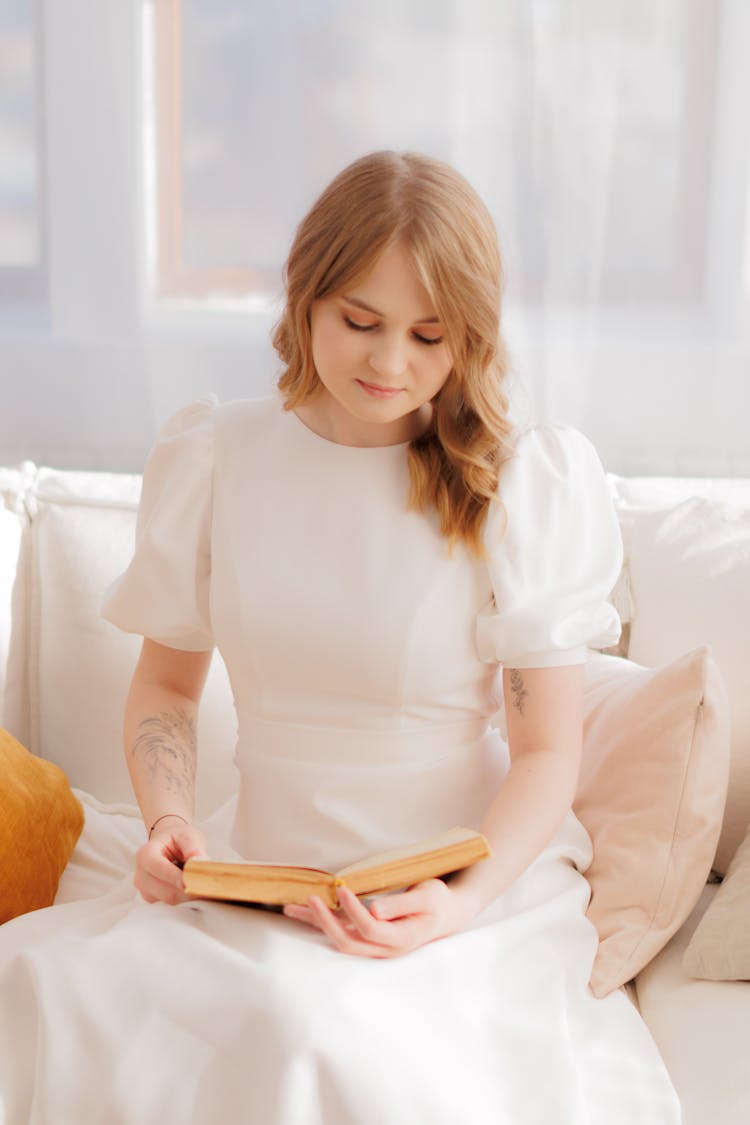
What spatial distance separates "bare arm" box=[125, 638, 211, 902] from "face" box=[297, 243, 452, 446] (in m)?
0.39

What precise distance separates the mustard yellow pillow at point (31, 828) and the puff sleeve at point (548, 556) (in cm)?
60

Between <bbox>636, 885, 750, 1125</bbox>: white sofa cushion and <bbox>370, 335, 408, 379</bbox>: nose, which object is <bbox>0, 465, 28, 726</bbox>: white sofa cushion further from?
<bbox>636, 885, 750, 1125</bbox>: white sofa cushion

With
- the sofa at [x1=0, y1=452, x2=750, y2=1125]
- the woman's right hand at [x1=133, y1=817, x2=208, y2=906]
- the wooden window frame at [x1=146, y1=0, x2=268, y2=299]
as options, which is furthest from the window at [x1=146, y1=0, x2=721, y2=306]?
the woman's right hand at [x1=133, y1=817, x2=208, y2=906]

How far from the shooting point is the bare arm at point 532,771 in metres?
1.28

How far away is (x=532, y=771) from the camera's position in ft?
4.36

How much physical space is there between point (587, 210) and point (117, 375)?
832 millimetres

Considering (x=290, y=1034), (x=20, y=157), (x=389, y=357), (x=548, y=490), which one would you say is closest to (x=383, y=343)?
(x=389, y=357)

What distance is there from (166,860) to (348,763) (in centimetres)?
22

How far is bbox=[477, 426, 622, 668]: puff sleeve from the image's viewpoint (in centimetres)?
133

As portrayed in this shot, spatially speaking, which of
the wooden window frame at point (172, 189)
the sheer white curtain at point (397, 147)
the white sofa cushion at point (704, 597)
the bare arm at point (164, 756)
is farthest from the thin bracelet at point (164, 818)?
the wooden window frame at point (172, 189)

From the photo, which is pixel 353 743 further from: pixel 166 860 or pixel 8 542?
pixel 8 542

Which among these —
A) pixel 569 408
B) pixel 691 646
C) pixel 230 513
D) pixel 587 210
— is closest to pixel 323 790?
pixel 230 513

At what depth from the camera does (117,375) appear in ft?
7.35

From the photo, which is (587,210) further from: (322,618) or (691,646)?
(322,618)
